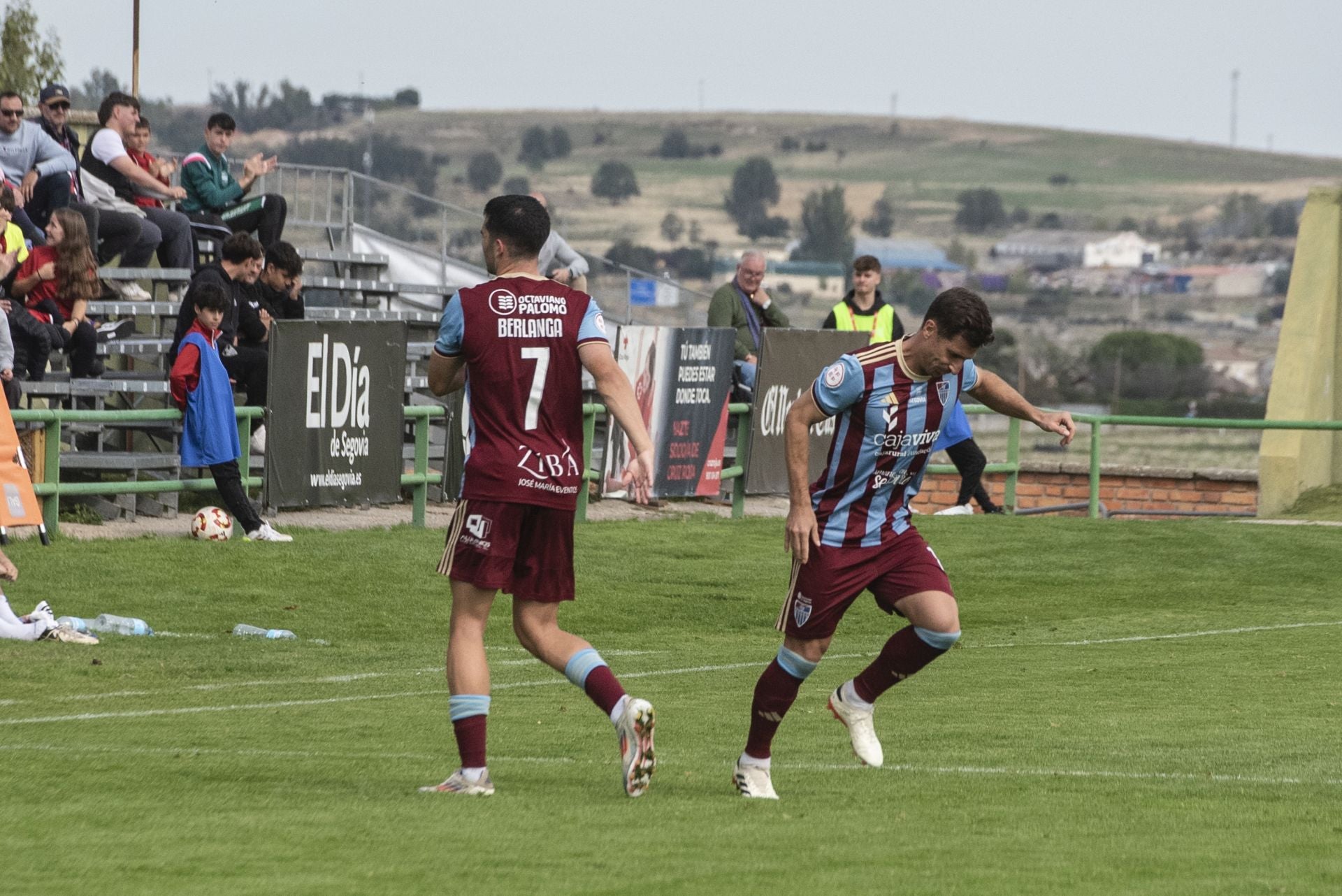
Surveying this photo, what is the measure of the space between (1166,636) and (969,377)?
6.54m

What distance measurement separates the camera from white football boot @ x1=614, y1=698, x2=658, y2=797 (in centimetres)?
679

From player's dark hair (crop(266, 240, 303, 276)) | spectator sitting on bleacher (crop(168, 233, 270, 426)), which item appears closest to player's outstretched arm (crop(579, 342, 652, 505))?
spectator sitting on bleacher (crop(168, 233, 270, 426))

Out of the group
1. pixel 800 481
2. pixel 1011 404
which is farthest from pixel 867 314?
pixel 800 481

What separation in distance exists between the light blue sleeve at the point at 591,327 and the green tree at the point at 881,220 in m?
165

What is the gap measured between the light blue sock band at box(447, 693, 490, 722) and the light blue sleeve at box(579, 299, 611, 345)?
1.26 m

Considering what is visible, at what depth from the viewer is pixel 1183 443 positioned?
75.2m

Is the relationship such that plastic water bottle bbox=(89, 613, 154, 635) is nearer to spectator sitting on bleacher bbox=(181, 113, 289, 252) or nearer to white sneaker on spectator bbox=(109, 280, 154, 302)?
white sneaker on spectator bbox=(109, 280, 154, 302)

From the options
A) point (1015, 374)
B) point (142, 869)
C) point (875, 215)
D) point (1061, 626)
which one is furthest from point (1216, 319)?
point (142, 869)

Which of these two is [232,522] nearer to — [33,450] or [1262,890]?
[33,450]

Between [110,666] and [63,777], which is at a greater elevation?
[63,777]

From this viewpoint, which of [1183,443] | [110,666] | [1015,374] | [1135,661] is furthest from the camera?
[1015,374]

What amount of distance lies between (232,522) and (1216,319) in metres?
140

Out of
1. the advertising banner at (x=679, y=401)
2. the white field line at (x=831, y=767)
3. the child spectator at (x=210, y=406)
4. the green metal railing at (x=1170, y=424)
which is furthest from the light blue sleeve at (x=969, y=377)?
the green metal railing at (x=1170, y=424)

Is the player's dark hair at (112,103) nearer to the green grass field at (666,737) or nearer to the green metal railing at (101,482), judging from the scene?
the green metal railing at (101,482)
